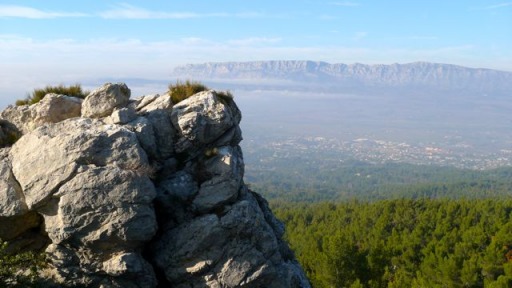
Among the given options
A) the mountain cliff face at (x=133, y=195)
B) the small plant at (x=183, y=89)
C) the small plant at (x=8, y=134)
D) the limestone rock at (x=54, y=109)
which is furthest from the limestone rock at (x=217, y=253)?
the small plant at (x=8, y=134)

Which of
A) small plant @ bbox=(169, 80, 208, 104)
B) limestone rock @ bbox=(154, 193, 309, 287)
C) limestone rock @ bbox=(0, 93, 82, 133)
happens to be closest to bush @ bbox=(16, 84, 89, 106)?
limestone rock @ bbox=(0, 93, 82, 133)

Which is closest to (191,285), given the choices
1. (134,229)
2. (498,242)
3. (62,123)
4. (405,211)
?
(134,229)

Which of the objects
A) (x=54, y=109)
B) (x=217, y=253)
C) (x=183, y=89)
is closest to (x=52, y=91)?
(x=54, y=109)

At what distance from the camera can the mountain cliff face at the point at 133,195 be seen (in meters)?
13.4

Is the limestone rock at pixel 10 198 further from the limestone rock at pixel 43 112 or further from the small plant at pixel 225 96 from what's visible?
the small plant at pixel 225 96

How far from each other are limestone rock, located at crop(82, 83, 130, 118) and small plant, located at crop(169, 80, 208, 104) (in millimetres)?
1986

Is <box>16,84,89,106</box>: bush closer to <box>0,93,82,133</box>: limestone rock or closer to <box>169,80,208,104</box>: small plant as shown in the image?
<box>0,93,82,133</box>: limestone rock

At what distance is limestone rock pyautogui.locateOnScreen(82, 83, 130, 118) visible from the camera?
16.4m

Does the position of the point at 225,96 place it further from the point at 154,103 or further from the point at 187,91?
the point at 154,103

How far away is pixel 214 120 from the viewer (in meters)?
16.2

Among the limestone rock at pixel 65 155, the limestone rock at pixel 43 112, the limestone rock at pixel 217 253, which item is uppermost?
the limestone rock at pixel 43 112

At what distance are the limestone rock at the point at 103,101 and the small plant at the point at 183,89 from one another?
199 centimetres

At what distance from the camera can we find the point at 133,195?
1341 centimetres

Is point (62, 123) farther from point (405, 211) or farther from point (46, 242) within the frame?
point (405, 211)
